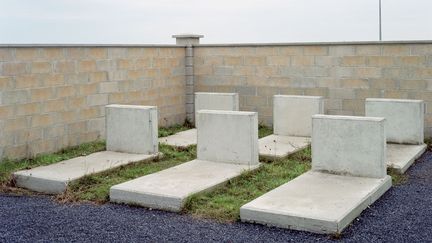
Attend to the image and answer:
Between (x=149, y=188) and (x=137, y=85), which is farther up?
(x=137, y=85)

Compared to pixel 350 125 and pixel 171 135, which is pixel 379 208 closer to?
pixel 350 125

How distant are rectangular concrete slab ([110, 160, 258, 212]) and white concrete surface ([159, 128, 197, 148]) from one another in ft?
6.30

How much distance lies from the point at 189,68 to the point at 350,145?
613 centimetres

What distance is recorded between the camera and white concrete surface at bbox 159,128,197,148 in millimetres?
9438

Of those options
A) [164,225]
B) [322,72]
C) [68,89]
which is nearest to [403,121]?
[322,72]

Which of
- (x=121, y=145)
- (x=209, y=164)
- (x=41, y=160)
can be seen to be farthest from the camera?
(x=121, y=145)

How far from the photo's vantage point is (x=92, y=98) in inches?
379

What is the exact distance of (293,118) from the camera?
32.7 ft

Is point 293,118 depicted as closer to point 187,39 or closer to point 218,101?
point 218,101

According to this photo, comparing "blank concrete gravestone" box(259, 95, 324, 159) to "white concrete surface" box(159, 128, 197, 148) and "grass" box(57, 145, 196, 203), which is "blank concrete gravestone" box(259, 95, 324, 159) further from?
"grass" box(57, 145, 196, 203)

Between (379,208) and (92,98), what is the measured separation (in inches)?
221

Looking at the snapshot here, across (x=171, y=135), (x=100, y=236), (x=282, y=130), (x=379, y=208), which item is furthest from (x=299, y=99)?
(x=100, y=236)

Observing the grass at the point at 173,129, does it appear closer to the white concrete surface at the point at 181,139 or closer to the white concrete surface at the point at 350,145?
the white concrete surface at the point at 181,139

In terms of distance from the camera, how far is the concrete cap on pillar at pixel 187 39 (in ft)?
40.3
